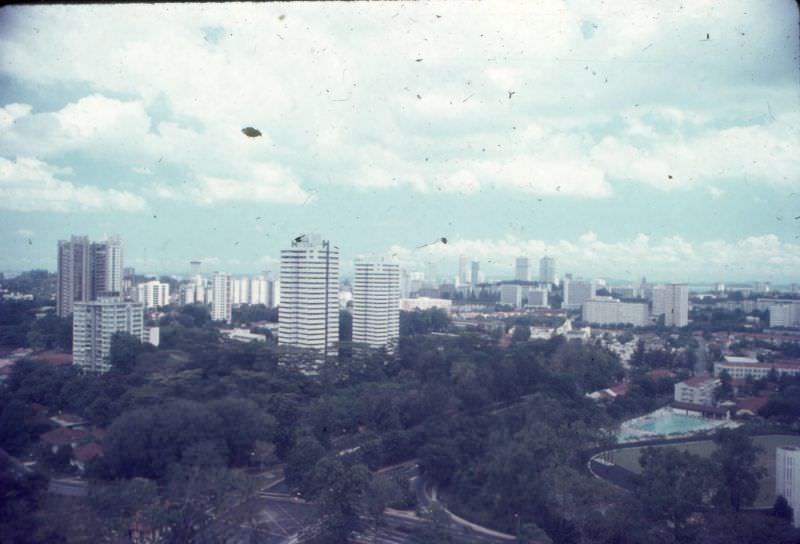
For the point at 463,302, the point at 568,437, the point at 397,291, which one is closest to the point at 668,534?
the point at 568,437

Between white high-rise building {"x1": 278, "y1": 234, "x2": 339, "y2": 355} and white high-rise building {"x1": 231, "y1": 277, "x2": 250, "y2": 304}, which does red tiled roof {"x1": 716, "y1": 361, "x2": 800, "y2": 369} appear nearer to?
white high-rise building {"x1": 278, "y1": 234, "x2": 339, "y2": 355}

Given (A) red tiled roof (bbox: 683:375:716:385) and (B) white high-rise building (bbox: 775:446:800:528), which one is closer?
(B) white high-rise building (bbox: 775:446:800:528)

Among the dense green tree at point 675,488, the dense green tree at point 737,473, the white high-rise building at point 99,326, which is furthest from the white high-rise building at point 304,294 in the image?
the dense green tree at point 737,473

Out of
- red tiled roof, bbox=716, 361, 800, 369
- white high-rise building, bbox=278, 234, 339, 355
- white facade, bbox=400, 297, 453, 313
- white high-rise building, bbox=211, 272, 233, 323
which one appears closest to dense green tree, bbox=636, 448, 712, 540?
red tiled roof, bbox=716, 361, 800, 369

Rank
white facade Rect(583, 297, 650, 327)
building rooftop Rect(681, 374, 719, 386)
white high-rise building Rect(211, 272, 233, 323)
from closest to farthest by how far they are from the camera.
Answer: building rooftop Rect(681, 374, 719, 386)
white facade Rect(583, 297, 650, 327)
white high-rise building Rect(211, 272, 233, 323)

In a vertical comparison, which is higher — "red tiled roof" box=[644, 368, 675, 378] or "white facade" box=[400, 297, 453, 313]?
"white facade" box=[400, 297, 453, 313]

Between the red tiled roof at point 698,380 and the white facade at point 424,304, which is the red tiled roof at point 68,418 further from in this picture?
the white facade at point 424,304

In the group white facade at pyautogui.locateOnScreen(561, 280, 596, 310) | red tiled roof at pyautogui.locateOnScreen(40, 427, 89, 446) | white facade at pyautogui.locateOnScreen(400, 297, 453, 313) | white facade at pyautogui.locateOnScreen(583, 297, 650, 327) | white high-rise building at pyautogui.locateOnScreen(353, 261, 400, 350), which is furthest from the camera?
white facade at pyautogui.locateOnScreen(400, 297, 453, 313)

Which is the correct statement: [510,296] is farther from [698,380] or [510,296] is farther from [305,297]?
[698,380]
